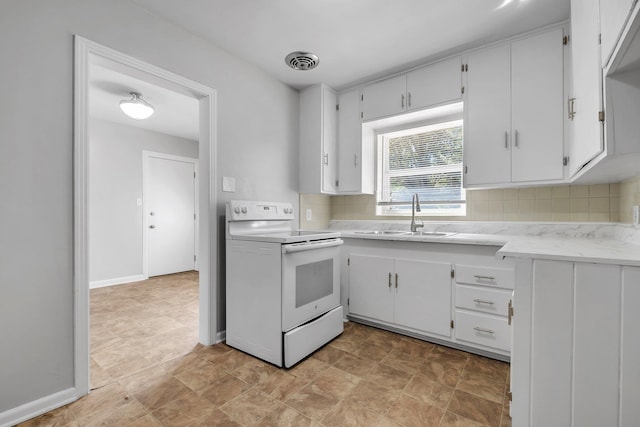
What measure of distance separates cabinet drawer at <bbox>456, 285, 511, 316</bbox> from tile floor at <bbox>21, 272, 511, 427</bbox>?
350 millimetres

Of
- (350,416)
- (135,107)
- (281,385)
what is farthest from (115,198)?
(350,416)

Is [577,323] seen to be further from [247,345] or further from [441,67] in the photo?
[441,67]

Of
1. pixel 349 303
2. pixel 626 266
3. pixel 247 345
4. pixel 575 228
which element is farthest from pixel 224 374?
pixel 575 228

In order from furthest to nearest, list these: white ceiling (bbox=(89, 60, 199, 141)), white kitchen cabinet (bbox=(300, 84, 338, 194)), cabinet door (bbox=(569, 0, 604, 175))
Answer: white kitchen cabinet (bbox=(300, 84, 338, 194)) < white ceiling (bbox=(89, 60, 199, 141)) < cabinet door (bbox=(569, 0, 604, 175))

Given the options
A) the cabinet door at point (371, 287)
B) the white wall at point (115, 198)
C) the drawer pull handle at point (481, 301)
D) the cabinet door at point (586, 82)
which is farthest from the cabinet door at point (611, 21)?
the white wall at point (115, 198)

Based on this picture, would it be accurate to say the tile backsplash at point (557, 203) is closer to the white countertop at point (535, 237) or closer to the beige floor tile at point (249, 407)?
the white countertop at point (535, 237)

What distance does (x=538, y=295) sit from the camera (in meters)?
1.07

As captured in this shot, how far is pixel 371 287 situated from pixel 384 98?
1800 millimetres

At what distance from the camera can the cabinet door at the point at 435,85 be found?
93.4 inches

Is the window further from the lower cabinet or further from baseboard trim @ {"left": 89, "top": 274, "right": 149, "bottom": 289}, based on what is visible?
baseboard trim @ {"left": 89, "top": 274, "right": 149, "bottom": 289}

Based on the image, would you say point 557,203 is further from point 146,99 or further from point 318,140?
point 146,99

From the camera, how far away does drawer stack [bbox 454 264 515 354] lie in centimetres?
191

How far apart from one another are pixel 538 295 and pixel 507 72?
1.87 m

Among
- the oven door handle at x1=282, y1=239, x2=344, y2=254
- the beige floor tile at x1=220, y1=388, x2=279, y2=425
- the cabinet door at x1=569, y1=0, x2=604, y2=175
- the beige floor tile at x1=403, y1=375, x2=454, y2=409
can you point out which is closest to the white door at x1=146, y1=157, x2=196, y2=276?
the oven door handle at x1=282, y1=239, x2=344, y2=254
